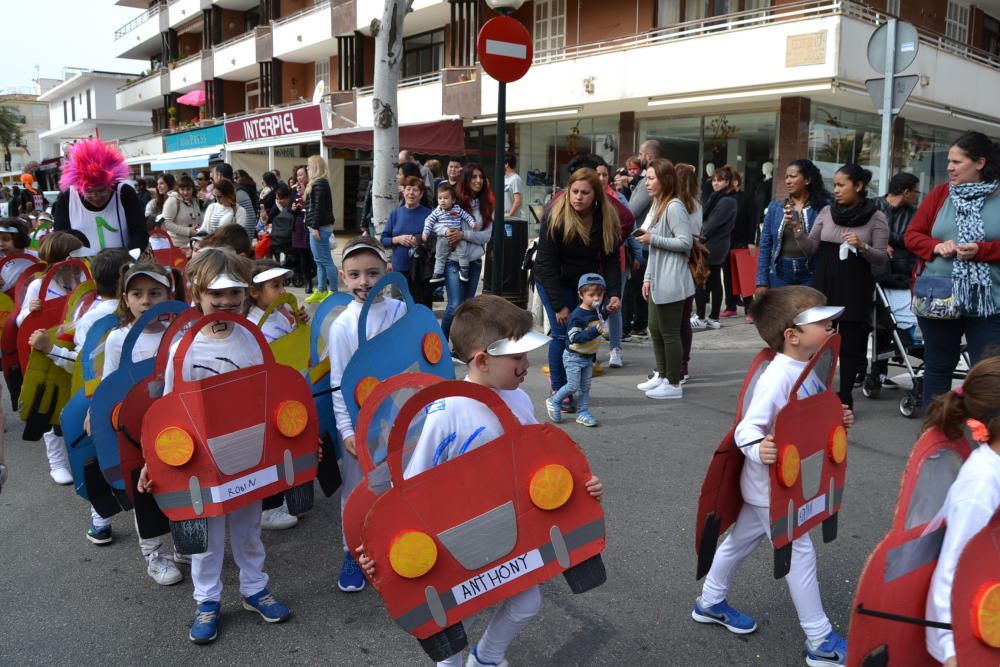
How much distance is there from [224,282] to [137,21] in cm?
5169

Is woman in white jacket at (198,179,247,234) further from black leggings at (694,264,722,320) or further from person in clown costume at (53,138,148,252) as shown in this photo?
black leggings at (694,264,722,320)

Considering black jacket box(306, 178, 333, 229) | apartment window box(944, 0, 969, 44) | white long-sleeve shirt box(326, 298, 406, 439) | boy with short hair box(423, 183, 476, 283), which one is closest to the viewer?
white long-sleeve shirt box(326, 298, 406, 439)

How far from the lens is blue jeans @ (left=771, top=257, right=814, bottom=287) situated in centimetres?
605

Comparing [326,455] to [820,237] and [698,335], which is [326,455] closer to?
[820,237]

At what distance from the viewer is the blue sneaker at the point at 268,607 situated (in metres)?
3.13

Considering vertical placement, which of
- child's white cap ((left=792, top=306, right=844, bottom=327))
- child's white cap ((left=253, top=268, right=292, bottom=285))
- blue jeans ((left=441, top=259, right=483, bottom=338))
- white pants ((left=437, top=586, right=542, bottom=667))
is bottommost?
white pants ((left=437, top=586, right=542, bottom=667))

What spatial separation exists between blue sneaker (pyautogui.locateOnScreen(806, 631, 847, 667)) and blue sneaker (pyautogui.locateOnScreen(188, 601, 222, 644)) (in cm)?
221

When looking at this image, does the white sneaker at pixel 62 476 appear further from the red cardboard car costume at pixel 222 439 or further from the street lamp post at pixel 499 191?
the street lamp post at pixel 499 191

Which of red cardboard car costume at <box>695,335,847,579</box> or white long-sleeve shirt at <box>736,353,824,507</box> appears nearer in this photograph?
red cardboard car costume at <box>695,335,847,579</box>

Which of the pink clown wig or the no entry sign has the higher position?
the no entry sign

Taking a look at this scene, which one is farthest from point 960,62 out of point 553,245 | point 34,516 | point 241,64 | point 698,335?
point 241,64

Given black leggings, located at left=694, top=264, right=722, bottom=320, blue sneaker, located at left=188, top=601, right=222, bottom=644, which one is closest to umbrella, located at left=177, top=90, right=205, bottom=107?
black leggings, located at left=694, top=264, right=722, bottom=320

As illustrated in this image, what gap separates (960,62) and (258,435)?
1943 centimetres

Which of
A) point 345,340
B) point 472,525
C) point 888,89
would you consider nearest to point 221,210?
point 345,340
